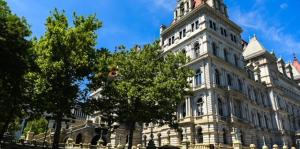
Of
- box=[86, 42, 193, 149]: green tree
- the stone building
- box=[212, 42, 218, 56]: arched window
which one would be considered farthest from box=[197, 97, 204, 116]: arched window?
box=[212, 42, 218, 56]: arched window

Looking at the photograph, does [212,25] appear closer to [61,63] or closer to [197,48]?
[197,48]

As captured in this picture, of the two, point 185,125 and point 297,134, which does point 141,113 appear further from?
point 297,134

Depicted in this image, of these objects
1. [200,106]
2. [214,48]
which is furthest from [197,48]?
[200,106]

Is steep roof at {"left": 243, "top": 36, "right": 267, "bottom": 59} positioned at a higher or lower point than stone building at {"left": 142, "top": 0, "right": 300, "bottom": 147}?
higher

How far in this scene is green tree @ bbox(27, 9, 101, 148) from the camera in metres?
23.8

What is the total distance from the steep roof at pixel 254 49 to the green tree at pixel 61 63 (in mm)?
40590

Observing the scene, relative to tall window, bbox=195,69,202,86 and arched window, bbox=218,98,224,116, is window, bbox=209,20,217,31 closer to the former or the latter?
tall window, bbox=195,69,202,86

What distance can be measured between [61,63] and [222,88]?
2312 cm

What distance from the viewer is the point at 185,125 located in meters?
36.4

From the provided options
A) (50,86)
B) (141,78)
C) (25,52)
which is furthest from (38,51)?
(141,78)

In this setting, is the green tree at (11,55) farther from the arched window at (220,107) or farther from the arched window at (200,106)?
the arched window at (220,107)

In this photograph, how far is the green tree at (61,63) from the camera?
935 inches

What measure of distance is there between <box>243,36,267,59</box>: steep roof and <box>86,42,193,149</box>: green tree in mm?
31548

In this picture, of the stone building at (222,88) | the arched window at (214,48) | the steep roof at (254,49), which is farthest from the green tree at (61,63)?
the steep roof at (254,49)
